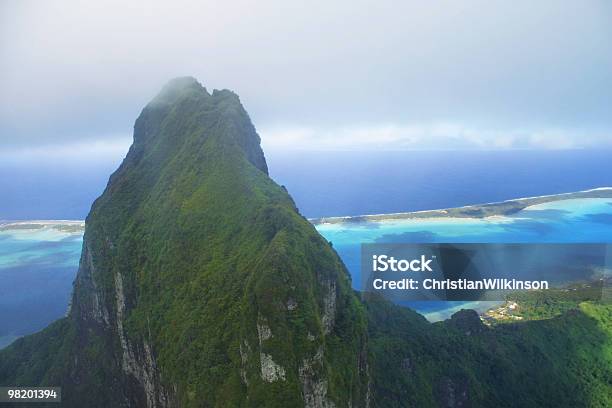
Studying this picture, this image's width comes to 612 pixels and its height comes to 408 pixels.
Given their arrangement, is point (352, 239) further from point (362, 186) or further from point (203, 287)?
point (362, 186)

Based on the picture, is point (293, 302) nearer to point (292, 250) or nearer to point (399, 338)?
point (292, 250)

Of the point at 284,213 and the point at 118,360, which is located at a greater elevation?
the point at 284,213

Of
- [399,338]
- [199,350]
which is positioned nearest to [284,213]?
[199,350]

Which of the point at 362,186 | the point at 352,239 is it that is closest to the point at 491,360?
the point at 352,239

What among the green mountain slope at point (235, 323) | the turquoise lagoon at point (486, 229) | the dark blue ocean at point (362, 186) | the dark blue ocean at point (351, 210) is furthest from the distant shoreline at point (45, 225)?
the green mountain slope at point (235, 323)

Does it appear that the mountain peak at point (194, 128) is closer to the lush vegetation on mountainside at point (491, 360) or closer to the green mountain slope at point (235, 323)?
the green mountain slope at point (235, 323)

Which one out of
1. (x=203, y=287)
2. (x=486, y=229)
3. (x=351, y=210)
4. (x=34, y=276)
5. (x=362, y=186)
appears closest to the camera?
(x=203, y=287)
